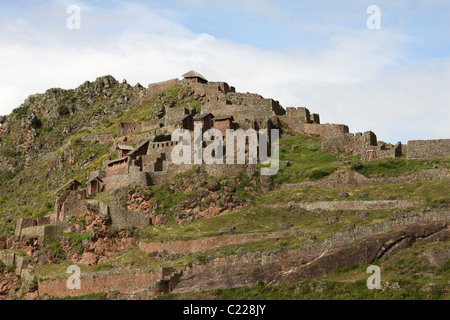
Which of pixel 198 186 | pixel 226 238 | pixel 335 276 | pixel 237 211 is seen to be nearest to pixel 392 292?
pixel 335 276

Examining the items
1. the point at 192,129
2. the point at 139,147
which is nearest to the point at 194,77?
the point at 192,129

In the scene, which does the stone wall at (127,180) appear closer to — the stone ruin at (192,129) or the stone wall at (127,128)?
the stone ruin at (192,129)

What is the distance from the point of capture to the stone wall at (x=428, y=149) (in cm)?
6894

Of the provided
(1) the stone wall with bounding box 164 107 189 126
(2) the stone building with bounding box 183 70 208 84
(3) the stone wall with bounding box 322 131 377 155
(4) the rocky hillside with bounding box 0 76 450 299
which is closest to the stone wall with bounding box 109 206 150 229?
(4) the rocky hillside with bounding box 0 76 450 299

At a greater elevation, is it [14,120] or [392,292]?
[14,120]

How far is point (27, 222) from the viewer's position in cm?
7350

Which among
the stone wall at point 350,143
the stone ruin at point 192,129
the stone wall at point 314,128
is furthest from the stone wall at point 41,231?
the stone wall at point 314,128

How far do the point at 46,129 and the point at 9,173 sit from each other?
10396mm

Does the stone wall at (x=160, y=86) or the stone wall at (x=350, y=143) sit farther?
the stone wall at (x=160, y=86)

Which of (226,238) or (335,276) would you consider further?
(226,238)

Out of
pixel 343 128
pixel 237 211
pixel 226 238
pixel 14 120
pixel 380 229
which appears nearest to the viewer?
pixel 380 229

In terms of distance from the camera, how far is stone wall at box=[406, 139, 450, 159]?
2714 inches

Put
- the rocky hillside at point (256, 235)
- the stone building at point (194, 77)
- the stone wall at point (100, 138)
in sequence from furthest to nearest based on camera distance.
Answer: the stone building at point (194, 77) → the stone wall at point (100, 138) → the rocky hillside at point (256, 235)

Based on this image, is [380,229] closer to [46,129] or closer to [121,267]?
[121,267]
